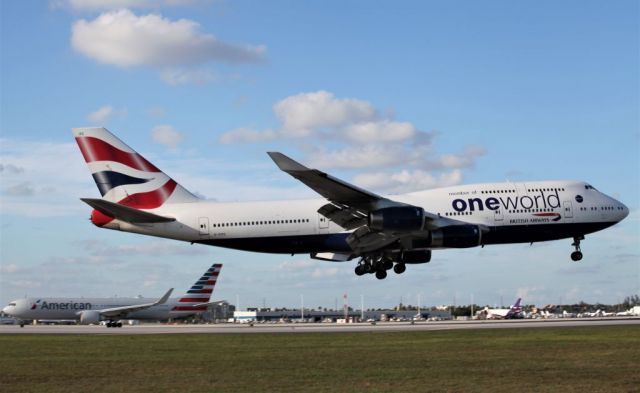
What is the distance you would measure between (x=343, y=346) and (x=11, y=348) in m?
17.1

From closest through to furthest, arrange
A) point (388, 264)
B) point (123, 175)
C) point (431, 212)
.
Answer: point (431, 212) < point (123, 175) < point (388, 264)

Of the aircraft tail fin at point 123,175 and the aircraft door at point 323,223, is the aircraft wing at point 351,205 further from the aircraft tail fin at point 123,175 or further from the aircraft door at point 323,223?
the aircraft tail fin at point 123,175

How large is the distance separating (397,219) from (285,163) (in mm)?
8617

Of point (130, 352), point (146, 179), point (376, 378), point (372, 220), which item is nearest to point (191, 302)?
point (146, 179)

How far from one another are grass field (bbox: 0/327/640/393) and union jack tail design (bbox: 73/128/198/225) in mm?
13651

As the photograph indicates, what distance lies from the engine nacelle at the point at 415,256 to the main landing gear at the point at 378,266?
46 cm

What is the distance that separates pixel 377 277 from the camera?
187ft

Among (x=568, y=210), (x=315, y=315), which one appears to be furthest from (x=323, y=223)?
(x=315, y=315)

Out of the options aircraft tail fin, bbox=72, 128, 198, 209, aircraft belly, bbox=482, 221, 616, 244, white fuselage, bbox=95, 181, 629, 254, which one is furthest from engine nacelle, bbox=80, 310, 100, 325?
aircraft belly, bbox=482, 221, 616, 244

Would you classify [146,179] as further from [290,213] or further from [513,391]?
[513,391]

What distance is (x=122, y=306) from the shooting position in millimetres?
103688

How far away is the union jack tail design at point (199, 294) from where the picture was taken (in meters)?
103

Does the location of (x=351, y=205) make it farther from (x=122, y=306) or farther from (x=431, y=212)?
(x=122, y=306)

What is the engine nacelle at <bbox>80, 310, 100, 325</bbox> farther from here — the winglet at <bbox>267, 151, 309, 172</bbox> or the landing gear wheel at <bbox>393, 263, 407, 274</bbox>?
the winglet at <bbox>267, 151, 309, 172</bbox>
